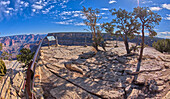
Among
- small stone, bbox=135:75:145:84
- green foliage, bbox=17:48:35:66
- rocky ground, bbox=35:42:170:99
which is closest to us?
rocky ground, bbox=35:42:170:99

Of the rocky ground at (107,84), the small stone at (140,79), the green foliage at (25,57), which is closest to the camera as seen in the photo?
the rocky ground at (107,84)

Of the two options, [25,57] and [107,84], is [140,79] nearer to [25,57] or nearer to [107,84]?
[107,84]

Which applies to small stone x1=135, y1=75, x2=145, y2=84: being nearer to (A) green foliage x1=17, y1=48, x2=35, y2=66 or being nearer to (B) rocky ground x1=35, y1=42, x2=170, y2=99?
(B) rocky ground x1=35, y1=42, x2=170, y2=99

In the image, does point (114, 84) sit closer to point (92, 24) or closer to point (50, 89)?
point (50, 89)

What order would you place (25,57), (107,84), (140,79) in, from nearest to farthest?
1. (107,84)
2. (140,79)
3. (25,57)

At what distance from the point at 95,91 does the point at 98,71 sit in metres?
2.55

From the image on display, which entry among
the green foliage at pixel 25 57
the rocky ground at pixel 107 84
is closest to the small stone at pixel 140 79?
the rocky ground at pixel 107 84

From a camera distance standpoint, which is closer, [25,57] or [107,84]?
[107,84]

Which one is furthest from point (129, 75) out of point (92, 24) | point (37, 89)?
point (92, 24)

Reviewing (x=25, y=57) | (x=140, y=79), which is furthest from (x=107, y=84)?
(x=25, y=57)

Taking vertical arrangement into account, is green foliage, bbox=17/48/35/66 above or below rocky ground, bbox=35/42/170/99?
above

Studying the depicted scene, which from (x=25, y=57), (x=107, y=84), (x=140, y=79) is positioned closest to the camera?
(x=107, y=84)

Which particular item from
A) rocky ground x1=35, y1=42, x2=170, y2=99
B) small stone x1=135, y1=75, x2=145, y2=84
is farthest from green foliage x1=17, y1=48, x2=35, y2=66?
small stone x1=135, y1=75, x2=145, y2=84

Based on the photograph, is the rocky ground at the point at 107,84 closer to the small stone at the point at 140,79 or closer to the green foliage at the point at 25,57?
the small stone at the point at 140,79
